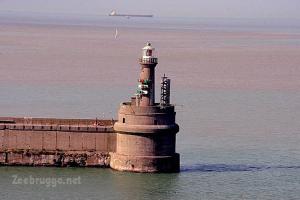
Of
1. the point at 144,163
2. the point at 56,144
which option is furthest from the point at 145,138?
the point at 56,144

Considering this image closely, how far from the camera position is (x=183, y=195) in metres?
49.4

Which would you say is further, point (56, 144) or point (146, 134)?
point (56, 144)

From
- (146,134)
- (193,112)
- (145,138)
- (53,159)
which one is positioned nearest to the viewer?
(146,134)

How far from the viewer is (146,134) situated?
51.9 metres

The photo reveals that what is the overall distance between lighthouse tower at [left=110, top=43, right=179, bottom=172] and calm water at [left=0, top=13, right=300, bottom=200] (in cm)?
64

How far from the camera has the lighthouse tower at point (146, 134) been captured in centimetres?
5194

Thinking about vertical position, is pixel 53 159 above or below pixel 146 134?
below

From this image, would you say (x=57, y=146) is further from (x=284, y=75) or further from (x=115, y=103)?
(x=284, y=75)

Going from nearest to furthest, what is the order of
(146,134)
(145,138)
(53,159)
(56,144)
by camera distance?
1. (146,134)
2. (145,138)
3. (53,159)
4. (56,144)

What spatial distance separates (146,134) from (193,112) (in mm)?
26730

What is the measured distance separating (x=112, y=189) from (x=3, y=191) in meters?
5.14

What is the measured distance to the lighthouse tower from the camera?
5194cm

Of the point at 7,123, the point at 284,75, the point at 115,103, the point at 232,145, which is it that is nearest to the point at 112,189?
the point at 7,123

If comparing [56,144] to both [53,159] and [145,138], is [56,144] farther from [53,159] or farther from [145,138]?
[145,138]
